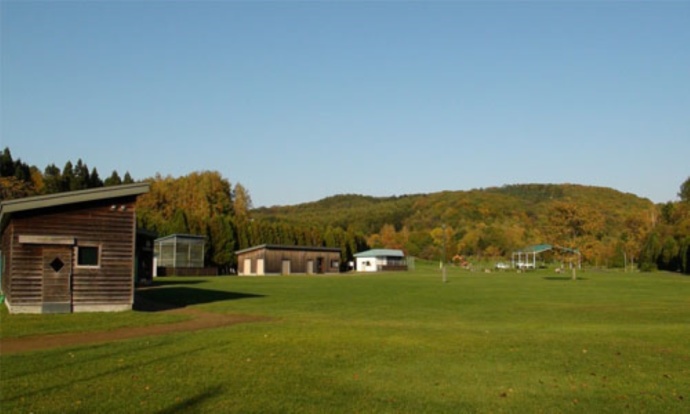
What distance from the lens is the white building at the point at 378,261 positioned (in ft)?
349

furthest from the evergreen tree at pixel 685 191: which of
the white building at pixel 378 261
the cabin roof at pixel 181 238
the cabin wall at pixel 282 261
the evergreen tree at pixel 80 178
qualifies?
the evergreen tree at pixel 80 178

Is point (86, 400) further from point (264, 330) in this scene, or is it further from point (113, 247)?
point (113, 247)

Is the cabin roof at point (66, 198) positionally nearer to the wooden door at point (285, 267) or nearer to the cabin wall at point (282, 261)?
the cabin wall at point (282, 261)

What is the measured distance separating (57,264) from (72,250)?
703mm

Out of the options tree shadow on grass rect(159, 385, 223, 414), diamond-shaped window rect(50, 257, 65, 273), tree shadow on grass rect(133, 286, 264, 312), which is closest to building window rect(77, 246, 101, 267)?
diamond-shaped window rect(50, 257, 65, 273)

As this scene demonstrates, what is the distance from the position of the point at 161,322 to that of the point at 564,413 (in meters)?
14.9

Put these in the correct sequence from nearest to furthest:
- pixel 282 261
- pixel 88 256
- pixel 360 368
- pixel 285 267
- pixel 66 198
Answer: pixel 360 368 < pixel 66 198 < pixel 88 256 < pixel 282 261 < pixel 285 267

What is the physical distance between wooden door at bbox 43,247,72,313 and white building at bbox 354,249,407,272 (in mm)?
83826

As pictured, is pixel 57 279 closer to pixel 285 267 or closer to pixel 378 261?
pixel 285 267

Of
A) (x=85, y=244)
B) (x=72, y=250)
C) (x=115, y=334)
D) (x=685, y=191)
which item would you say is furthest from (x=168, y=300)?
(x=685, y=191)

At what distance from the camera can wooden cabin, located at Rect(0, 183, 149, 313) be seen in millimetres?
22406

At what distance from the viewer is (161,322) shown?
20.6m

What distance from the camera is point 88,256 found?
23.6 meters

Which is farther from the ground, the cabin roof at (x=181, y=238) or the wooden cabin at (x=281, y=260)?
the cabin roof at (x=181, y=238)
